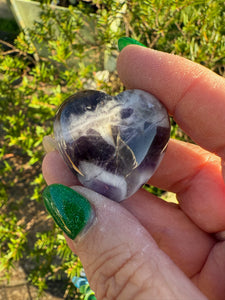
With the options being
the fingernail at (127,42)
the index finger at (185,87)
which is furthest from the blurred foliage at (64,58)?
the index finger at (185,87)

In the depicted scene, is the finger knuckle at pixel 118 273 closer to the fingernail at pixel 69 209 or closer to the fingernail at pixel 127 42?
the fingernail at pixel 69 209

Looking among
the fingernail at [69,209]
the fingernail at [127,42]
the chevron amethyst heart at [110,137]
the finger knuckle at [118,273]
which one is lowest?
the finger knuckle at [118,273]

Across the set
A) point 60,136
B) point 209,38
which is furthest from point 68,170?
point 209,38

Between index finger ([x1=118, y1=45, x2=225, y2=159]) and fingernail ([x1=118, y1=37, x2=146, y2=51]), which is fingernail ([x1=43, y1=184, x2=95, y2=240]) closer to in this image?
index finger ([x1=118, y1=45, x2=225, y2=159])

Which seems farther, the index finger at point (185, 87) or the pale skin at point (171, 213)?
the index finger at point (185, 87)

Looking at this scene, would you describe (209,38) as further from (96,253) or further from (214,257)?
(96,253)

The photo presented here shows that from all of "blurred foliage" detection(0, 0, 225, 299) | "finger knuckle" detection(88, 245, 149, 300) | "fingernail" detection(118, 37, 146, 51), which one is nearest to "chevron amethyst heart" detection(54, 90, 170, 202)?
"finger knuckle" detection(88, 245, 149, 300)

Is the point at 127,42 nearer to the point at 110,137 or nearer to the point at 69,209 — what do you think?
the point at 110,137
